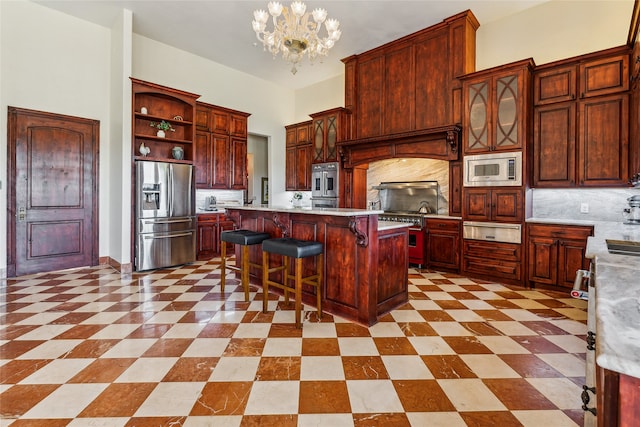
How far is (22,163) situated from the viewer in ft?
14.2

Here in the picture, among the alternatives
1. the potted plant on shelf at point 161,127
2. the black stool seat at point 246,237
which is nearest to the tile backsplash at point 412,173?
the black stool seat at point 246,237

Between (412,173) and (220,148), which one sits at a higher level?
(220,148)

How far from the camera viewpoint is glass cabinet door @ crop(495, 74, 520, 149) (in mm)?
4059

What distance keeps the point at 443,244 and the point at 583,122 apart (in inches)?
90.4

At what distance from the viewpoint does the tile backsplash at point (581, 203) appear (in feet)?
12.4

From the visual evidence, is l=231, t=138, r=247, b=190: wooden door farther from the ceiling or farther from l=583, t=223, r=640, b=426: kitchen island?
l=583, t=223, r=640, b=426: kitchen island

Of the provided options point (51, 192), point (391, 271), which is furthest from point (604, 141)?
point (51, 192)

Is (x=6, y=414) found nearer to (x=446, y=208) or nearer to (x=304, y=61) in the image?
(x=446, y=208)

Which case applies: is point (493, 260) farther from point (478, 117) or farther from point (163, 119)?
point (163, 119)

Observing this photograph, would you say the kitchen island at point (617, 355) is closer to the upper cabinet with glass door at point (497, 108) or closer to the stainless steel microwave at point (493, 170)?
the stainless steel microwave at point (493, 170)

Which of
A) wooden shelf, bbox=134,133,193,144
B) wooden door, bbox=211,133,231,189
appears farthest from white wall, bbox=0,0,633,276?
wooden door, bbox=211,133,231,189

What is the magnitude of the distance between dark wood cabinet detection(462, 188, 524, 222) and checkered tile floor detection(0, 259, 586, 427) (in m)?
1.14

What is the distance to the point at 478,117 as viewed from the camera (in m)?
4.39

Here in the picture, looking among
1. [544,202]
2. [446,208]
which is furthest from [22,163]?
[544,202]
